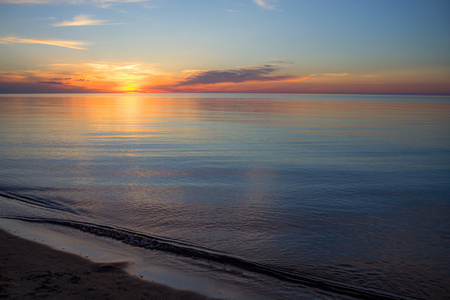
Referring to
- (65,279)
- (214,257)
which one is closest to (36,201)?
(65,279)

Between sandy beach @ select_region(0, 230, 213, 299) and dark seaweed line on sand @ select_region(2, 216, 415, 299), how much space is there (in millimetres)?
1424

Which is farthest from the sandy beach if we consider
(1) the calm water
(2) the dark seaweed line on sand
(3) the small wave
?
(3) the small wave

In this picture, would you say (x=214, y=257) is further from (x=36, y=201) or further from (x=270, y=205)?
(x=36, y=201)

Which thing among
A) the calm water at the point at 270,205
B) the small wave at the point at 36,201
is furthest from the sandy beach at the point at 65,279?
the small wave at the point at 36,201

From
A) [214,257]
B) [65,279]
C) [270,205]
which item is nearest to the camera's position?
[65,279]

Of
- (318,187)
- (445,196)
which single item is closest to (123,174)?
(318,187)

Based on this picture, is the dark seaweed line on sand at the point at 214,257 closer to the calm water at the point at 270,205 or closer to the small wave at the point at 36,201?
the calm water at the point at 270,205

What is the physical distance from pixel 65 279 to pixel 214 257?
A: 3141mm

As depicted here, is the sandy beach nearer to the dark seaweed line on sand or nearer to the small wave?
the dark seaweed line on sand

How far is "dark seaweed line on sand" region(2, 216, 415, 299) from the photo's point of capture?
6340 millimetres

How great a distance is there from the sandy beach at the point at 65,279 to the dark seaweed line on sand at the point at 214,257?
4.67 feet

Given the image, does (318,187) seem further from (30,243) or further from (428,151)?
(428,151)

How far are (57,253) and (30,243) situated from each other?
997mm

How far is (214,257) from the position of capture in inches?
298
